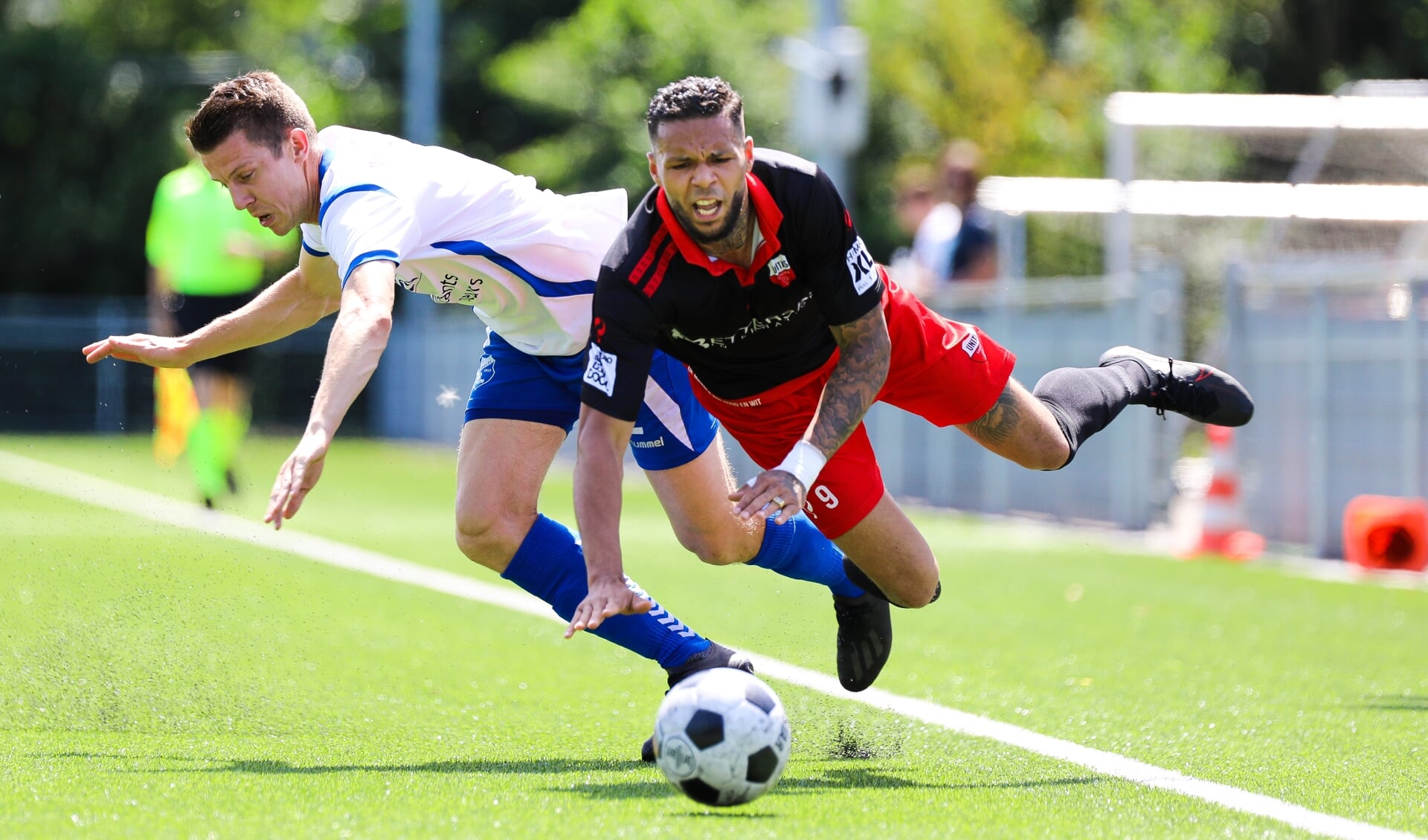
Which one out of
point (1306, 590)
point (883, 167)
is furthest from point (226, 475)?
point (883, 167)

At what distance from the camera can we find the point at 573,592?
570cm

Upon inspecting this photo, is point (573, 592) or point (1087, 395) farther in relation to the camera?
point (1087, 395)

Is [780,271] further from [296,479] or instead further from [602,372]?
[296,479]

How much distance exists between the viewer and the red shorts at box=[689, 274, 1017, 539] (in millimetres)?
5762

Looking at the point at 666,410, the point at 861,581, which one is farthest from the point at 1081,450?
the point at 666,410

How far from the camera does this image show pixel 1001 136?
96.0 feet

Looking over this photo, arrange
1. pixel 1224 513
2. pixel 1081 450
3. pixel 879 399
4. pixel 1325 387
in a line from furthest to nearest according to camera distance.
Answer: pixel 1081 450
pixel 1224 513
pixel 1325 387
pixel 879 399

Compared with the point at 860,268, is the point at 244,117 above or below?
above

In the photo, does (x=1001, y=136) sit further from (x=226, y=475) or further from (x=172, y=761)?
(x=172, y=761)

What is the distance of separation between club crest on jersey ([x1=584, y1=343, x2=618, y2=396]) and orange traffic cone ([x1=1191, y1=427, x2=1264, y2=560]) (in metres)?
8.23

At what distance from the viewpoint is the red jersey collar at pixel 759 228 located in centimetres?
488

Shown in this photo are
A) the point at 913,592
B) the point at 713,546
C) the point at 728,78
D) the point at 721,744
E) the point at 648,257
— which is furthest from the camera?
the point at 728,78

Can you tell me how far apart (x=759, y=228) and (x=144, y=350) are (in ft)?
6.93

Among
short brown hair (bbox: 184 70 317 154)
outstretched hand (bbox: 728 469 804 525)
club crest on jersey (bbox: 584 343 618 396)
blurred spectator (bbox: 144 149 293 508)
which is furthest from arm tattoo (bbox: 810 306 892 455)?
blurred spectator (bbox: 144 149 293 508)
